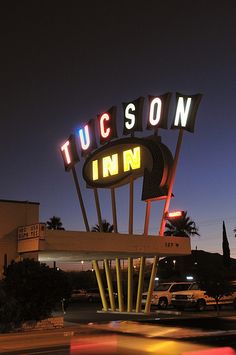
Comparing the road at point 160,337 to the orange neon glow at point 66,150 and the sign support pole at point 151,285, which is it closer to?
the sign support pole at point 151,285

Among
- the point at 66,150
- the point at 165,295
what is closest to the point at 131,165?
the point at 66,150

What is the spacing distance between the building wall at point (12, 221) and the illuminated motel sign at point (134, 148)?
5.71m

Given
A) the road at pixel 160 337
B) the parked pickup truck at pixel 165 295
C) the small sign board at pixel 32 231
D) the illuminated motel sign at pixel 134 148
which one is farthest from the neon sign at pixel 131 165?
the road at pixel 160 337

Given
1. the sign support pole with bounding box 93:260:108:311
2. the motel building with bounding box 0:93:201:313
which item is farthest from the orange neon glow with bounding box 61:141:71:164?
the sign support pole with bounding box 93:260:108:311

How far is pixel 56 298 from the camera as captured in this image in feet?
76.7

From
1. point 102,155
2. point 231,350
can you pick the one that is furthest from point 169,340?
point 102,155

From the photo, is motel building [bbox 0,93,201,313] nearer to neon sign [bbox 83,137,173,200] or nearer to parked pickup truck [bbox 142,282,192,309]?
neon sign [bbox 83,137,173,200]

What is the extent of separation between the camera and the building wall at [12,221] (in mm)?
27578

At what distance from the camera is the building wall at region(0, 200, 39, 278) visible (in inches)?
1086

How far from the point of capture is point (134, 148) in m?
31.3

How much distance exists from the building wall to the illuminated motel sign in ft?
18.7

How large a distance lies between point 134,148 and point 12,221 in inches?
315

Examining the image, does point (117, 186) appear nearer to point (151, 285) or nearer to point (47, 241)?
point (151, 285)

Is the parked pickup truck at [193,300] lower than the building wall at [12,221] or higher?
lower
